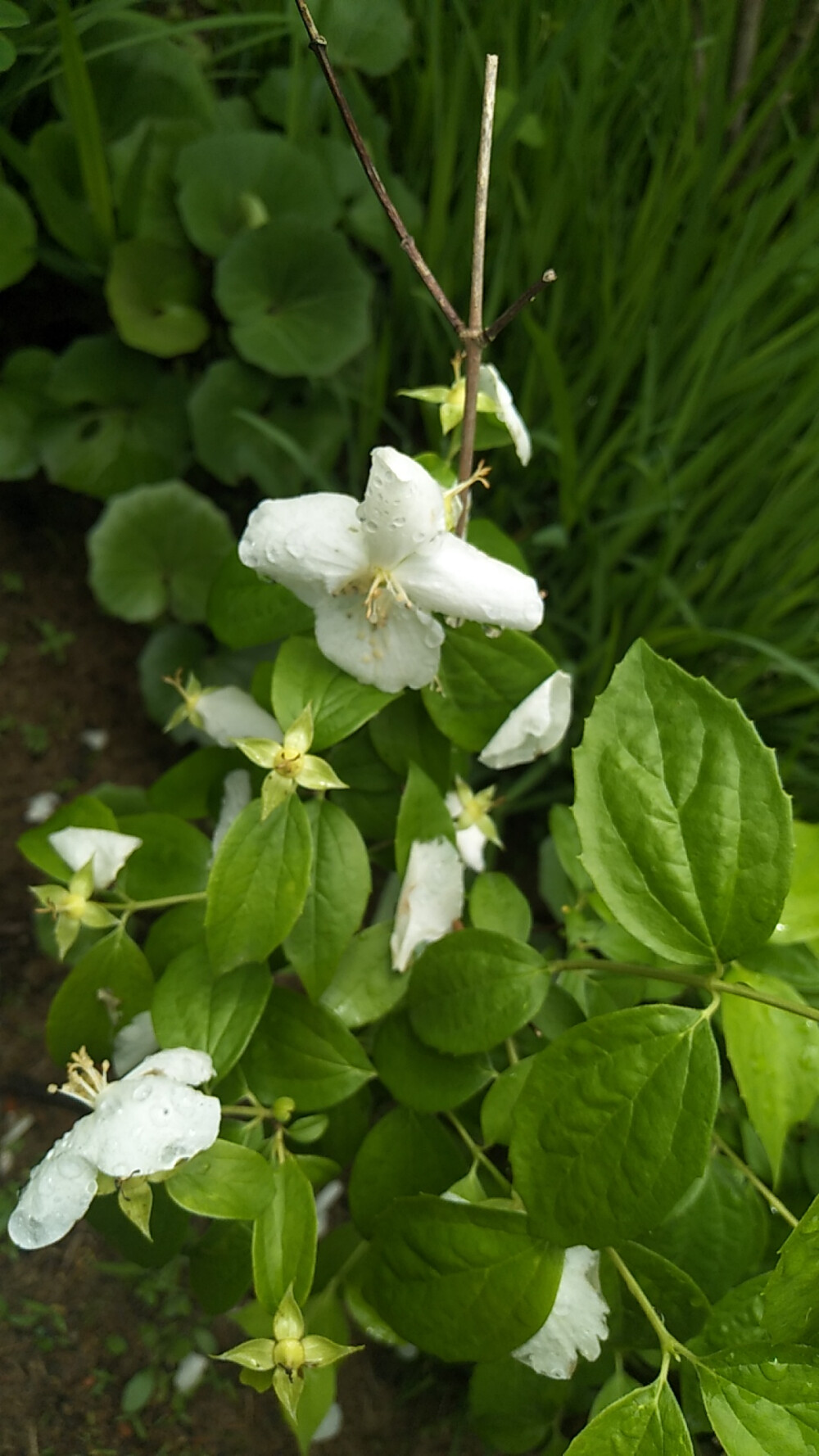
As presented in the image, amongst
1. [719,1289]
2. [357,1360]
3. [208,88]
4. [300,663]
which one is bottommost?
[357,1360]

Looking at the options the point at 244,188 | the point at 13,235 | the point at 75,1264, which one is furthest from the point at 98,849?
the point at 244,188

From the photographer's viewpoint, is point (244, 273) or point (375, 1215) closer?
point (375, 1215)

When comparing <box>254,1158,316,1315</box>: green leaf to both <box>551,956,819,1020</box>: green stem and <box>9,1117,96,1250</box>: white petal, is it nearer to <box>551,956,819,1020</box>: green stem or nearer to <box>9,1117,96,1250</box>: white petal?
<box>9,1117,96,1250</box>: white petal

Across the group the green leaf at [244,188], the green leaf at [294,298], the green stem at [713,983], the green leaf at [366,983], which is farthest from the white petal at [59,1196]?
the green leaf at [244,188]

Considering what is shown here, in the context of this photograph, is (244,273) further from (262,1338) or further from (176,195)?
(262,1338)

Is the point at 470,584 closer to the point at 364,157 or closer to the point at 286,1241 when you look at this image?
the point at 364,157

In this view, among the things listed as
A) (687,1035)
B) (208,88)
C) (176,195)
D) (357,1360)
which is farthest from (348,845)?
(208,88)

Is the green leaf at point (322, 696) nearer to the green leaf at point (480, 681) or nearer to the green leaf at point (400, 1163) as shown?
the green leaf at point (480, 681)
